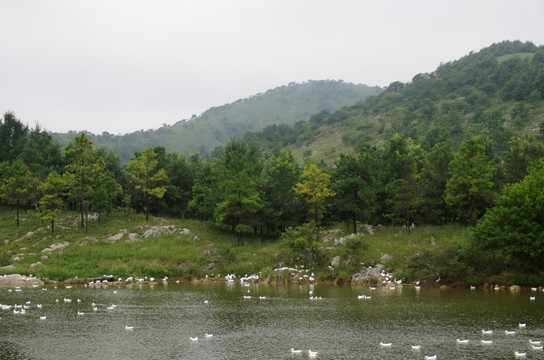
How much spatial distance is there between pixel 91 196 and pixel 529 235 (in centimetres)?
7126

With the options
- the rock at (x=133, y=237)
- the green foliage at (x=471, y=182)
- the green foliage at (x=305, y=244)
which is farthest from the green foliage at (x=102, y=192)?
the green foliage at (x=471, y=182)

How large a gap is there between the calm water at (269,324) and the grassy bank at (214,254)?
16.9ft

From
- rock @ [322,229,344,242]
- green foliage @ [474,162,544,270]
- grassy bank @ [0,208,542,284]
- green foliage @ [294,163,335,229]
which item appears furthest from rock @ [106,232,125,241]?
green foliage @ [474,162,544,270]

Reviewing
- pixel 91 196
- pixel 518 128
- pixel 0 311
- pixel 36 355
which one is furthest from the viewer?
pixel 518 128

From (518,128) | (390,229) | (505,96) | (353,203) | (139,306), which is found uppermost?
(505,96)

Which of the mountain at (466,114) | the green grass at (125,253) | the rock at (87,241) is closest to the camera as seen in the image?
the green grass at (125,253)

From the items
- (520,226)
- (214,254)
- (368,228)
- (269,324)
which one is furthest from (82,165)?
(520,226)

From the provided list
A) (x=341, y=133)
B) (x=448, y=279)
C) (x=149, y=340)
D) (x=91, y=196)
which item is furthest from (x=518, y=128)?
(x=149, y=340)

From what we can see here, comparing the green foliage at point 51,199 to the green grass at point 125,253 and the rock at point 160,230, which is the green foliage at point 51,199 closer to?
the green grass at point 125,253

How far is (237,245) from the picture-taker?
74.9m

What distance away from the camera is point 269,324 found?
122 ft

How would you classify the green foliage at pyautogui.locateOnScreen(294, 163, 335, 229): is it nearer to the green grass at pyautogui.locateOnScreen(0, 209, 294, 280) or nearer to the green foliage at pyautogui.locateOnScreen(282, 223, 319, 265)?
the green foliage at pyautogui.locateOnScreen(282, 223, 319, 265)

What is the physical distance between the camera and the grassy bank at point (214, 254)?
182ft

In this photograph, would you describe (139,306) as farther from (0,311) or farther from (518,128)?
(518,128)
